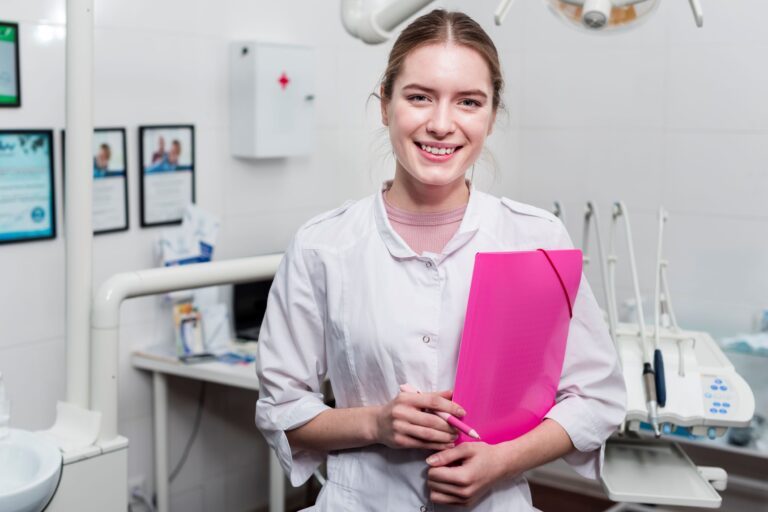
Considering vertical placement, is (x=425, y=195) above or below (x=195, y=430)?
above

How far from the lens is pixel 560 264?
1171 millimetres

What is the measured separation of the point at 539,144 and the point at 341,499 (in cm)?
228

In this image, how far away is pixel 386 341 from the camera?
1.17 meters

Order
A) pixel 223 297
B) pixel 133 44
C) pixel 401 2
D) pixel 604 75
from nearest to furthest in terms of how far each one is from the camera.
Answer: pixel 401 2, pixel 133 44, pixel 223 297, pixel 604 75

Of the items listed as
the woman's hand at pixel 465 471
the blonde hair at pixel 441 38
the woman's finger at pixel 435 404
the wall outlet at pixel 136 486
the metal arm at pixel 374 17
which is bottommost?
the wall outlet at pixel 136 486

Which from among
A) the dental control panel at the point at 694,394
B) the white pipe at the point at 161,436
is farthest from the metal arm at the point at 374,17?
the white pipe at the point at 161,436

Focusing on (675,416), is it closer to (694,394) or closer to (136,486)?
(694,394)

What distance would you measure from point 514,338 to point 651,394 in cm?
78

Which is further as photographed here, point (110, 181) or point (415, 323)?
point (110, 181)

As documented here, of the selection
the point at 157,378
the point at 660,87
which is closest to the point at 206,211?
the point at 157,378

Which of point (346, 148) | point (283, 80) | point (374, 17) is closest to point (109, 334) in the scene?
point (374, 17)

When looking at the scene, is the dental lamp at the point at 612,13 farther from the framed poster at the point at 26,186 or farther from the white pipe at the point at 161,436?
the white pipe at the point at 161,436

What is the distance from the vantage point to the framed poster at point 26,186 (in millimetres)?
2100

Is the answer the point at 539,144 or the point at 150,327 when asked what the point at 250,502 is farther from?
the point at 539,144
